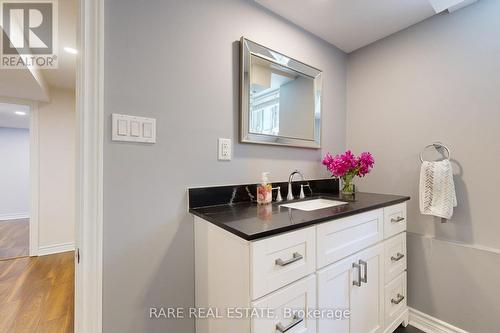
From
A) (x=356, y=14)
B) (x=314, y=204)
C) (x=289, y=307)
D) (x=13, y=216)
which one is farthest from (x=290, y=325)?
(x=13, y=216)

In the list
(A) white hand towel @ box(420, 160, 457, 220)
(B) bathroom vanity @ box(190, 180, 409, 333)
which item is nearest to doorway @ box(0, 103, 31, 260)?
(B) bathroom vanity @ box(190, 180, 409, 333)

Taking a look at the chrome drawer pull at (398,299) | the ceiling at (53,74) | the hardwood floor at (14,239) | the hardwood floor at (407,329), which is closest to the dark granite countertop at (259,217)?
the chrome drawer pull at (398,299)

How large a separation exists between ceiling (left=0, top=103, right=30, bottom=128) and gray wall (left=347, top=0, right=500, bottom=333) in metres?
4.77

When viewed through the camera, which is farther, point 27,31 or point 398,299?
point 27,31

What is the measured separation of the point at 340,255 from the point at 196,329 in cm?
82

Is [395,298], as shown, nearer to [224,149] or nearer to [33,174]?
[224,149]

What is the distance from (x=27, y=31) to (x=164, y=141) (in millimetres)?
1652

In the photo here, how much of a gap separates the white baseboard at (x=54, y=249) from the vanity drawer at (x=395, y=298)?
3.76m

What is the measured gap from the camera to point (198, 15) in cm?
113

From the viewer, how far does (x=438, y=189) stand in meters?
1.34

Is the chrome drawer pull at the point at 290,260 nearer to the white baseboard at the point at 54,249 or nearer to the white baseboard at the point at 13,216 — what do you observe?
the white baseboard at the point at 54,249

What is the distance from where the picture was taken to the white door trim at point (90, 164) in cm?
84

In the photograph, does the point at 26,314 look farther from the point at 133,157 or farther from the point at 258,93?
the point at 258,93

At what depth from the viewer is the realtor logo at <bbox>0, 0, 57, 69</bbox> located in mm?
1416
